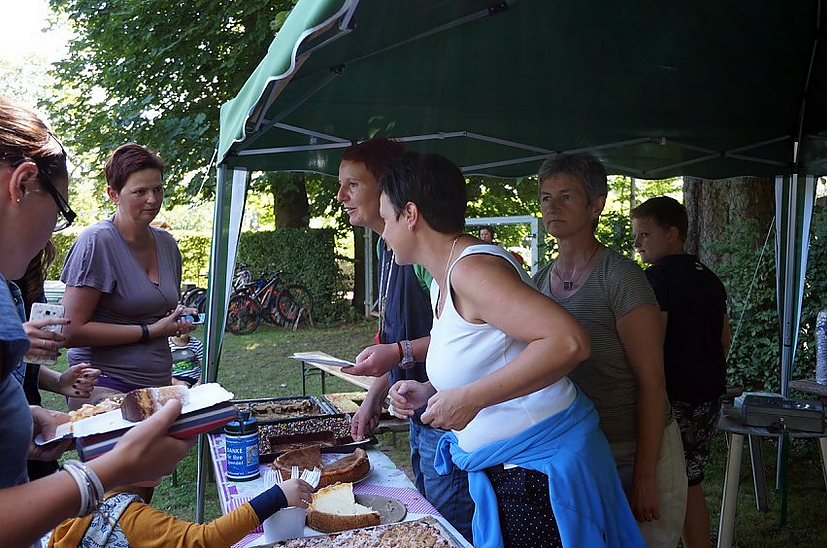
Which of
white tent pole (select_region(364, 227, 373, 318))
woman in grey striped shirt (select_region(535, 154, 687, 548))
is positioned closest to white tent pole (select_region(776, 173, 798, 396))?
woman in grey striped shirt (select_region(535, 154, 687, 548))

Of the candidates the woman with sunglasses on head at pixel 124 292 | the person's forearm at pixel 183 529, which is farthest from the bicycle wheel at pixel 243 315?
the person's forearm at pixel 183 529

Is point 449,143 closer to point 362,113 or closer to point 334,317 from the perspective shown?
point 362,113

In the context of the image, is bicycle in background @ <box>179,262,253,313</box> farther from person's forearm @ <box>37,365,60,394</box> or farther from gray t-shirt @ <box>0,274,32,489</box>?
gray t-shirt @ <box>0,274,32,489</box>

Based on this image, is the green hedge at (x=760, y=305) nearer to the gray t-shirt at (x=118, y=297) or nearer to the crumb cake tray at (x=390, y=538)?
the crumb cake tray at (x=390, y=538)

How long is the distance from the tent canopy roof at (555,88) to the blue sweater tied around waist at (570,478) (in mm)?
1375

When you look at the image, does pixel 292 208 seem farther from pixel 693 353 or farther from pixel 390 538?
pixel 390 538

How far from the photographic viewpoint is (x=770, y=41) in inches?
137

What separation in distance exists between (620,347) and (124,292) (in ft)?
6.76

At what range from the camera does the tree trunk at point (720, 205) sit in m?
5.71

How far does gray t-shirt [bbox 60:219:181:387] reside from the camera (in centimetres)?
274

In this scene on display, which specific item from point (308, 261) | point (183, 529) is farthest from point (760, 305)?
point (308, 261)

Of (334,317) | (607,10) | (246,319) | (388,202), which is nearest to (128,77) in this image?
(246,319)

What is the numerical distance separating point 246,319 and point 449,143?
26.6 ft

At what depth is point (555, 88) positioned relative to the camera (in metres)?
3.86
